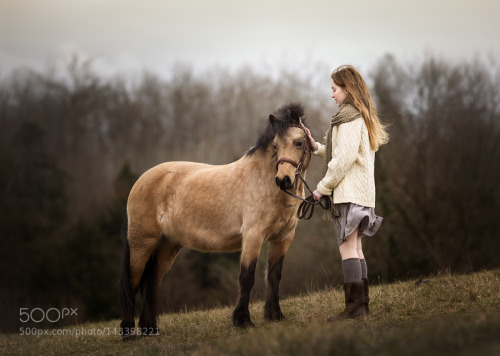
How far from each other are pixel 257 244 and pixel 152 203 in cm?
182

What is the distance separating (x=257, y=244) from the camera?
5.61m

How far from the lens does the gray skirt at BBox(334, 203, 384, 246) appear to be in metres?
5.04

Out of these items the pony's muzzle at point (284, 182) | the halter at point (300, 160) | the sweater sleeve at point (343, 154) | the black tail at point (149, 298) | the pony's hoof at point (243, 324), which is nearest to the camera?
the sweater sleeve at point (343, 154)

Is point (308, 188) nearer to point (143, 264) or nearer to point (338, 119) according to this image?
point (338, 119)

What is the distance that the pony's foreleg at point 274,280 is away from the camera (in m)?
5.85

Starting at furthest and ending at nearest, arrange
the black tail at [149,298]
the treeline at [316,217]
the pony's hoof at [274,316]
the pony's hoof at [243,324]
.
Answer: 1. the treeline at [316,217]
2. the black tail at [149,298]
3. the pony's hoof at [274,316]
4. the pony's hoof at [243,324]

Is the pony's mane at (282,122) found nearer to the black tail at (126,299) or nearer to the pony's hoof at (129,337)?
the black tail at (126,299)

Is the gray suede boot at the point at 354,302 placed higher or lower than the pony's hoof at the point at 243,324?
higher

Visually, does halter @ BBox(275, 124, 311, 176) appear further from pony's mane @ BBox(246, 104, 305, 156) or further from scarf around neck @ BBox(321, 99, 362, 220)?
scarf around neck @ BBox(321, 99, 362, 220)

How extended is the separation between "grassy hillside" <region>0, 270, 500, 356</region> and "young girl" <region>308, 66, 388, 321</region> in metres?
0.40

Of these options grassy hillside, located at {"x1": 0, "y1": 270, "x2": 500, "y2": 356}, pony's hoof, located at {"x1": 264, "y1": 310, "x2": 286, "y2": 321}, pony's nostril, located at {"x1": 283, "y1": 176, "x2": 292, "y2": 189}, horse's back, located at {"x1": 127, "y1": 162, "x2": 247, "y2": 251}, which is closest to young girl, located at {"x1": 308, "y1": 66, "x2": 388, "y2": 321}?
pony's nostril, located at {"x1": 283, "y1": 176, "x2": 292, "y2": 189}

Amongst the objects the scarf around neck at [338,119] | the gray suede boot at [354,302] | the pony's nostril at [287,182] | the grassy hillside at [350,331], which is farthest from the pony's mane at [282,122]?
the grassy hillside at [350,331]

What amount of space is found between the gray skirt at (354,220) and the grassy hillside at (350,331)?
2.90 ft

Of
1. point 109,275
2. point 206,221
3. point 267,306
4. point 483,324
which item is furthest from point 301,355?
point 109,275
